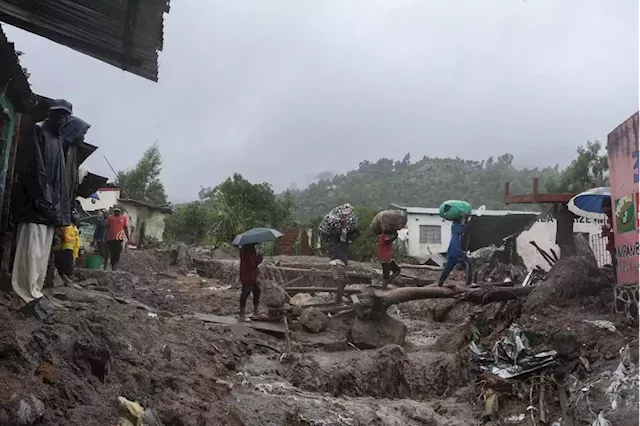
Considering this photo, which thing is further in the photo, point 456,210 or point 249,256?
point 456,210

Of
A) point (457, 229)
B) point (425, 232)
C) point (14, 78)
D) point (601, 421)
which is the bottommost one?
point (601, 421)

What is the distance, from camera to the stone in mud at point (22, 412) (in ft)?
10.9

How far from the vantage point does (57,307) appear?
5652 millimetres

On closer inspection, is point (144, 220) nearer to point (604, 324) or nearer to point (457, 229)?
point (457, 229)

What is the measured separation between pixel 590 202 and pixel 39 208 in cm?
817

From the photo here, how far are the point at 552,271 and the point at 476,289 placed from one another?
128cm

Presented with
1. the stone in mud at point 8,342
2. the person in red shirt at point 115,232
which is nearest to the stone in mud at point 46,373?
the stone in mud at point 8,342

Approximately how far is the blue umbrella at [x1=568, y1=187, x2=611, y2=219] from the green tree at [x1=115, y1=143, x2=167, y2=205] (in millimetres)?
34013

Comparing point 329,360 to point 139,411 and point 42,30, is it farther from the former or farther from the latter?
point 42,30

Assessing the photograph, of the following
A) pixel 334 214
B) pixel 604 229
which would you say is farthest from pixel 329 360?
pixel 604 229

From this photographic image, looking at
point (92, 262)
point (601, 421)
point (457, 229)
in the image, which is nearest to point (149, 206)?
point (92, 262)

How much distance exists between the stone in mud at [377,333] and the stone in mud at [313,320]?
20.9 inches

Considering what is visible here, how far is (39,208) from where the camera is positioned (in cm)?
502

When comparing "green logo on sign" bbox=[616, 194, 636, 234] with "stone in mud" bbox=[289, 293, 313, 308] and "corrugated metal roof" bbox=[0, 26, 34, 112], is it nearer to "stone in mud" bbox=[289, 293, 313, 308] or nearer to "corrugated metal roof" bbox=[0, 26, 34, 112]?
"stone in mud" bbox=[289, 293, 313, 308]
